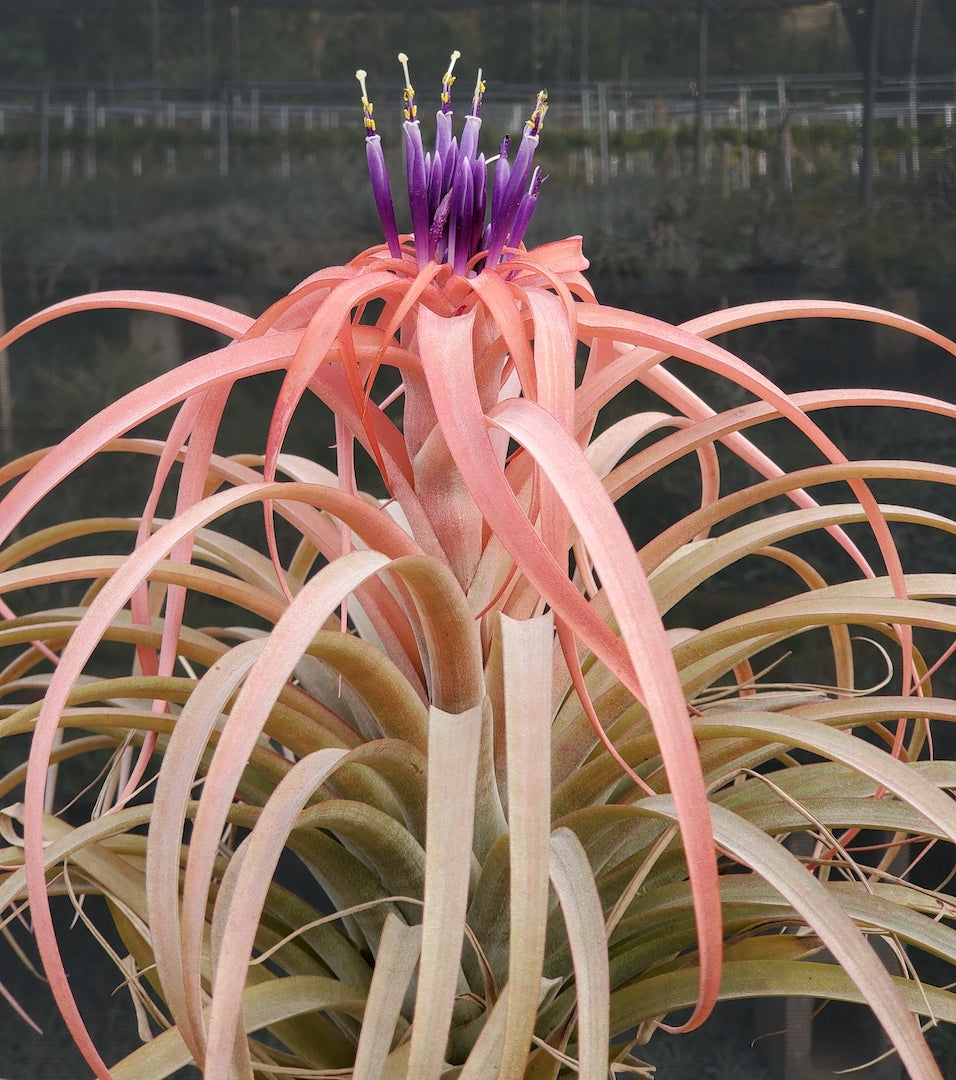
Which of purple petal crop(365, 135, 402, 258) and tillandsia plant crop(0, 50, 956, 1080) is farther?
purple petal crop(365, 135, 402, 258)

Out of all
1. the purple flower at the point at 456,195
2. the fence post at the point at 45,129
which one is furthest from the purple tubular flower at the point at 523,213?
the fence post at the point at 45,129

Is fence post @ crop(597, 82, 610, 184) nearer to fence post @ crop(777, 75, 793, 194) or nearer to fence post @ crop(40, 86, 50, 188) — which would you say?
fence post @ crop(777, 75, 793, 194)

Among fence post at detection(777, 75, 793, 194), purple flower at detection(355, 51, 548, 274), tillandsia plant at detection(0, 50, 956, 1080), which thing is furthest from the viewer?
fence post at detection(777, 75, 793, 194)

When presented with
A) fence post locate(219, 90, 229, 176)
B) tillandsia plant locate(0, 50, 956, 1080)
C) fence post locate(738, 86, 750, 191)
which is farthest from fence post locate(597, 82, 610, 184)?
tillandsia plant locate(0, 50, 956, 1080)

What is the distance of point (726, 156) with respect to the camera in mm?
1190

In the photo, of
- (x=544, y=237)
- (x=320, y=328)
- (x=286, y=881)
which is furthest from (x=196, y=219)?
(x=320, y=328)

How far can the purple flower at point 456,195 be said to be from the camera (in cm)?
48

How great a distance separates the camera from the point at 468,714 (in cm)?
42

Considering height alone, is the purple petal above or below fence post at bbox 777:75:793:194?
below

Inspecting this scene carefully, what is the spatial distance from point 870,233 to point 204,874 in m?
1.14

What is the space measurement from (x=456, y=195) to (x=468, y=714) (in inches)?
9.9

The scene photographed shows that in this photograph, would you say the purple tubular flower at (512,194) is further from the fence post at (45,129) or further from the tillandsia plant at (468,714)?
the fence post at (45,129)

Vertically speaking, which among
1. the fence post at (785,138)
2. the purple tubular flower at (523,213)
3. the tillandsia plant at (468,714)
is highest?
the fence post at (785,138)

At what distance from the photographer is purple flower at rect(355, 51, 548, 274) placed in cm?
48
